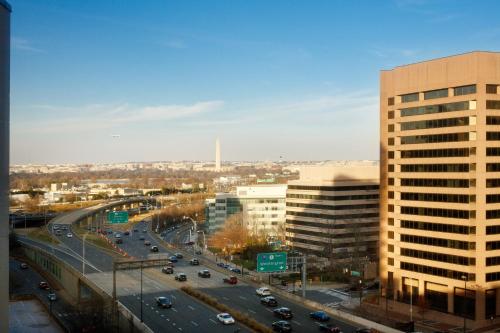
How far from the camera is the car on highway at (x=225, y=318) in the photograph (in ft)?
136

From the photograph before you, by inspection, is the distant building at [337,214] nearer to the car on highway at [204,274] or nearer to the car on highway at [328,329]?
the car on highway at [204,274]

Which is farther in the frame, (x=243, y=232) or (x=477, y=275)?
(x=243, y=232)

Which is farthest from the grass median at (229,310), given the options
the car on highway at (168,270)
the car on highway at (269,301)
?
the car on highway at (168,270)

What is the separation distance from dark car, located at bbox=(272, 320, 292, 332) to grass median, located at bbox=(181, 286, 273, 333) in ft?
1.88

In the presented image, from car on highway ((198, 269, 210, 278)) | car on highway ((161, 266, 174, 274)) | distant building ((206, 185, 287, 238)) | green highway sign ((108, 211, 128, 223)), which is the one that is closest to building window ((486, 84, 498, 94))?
car on highway ((198, 269, 210, 278))

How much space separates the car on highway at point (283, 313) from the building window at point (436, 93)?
76.2 feet

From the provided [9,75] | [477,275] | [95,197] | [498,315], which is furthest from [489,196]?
[95,197]

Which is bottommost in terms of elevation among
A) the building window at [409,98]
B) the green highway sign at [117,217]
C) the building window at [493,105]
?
the green highway sign at [117,217]

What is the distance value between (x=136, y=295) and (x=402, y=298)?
81.1ft

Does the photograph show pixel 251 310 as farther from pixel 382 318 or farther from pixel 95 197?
pixel 95 197

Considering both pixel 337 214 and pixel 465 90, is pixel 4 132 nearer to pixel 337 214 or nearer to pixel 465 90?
pixel 465 90

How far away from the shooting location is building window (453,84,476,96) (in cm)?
4725

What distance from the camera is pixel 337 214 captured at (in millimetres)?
76625

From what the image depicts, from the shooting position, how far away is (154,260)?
1737 inches
